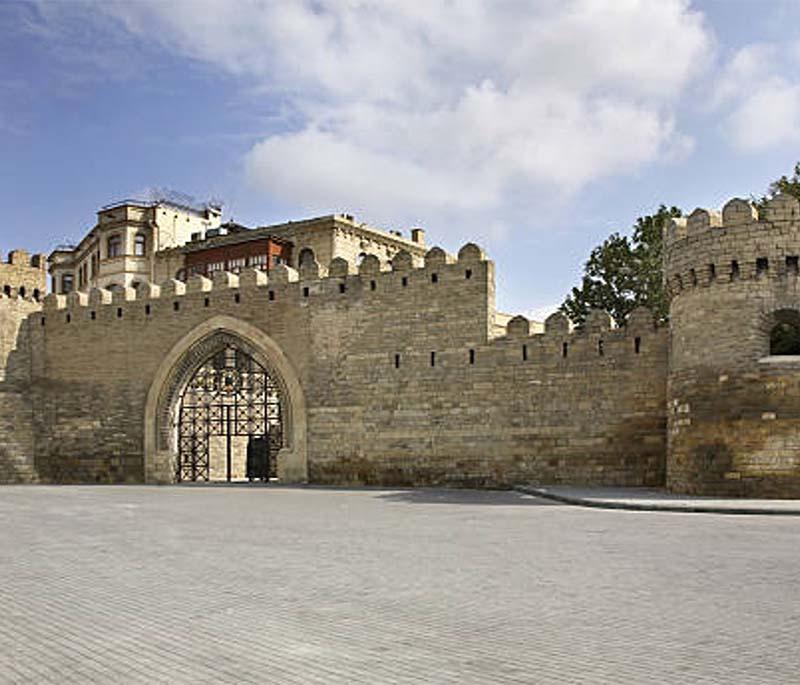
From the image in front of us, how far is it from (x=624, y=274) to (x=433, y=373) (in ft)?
36.3

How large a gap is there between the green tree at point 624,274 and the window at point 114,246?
2127 centimetres

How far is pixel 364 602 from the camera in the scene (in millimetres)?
6172

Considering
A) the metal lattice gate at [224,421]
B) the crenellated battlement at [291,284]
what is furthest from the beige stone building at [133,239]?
the crenellated battlement at [291,284]

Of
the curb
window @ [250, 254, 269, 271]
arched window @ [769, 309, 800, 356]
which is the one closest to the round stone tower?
the curb

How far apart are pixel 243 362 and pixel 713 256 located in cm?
1785

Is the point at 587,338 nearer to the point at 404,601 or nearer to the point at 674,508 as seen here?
the point at 674,508

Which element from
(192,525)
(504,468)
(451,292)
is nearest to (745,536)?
(192,525)

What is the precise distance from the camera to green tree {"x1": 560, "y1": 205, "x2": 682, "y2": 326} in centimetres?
2783

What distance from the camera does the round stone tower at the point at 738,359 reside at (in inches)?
559

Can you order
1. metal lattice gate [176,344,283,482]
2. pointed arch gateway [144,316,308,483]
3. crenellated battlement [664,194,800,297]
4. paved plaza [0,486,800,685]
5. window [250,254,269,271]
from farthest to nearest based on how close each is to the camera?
1. window [250,254,269,271]
2. metal lattice gate [176,344,283,482]
3. pointed arch gateway [144,316,308,483]
4. crenellated battlement [664,194,800,297]
5. paved plaza [0,486,800,685]

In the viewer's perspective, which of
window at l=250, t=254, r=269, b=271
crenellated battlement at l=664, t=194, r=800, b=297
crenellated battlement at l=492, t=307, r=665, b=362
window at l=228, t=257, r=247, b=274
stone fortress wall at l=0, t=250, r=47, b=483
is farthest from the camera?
window at l=228, t=257, r=247, b=274

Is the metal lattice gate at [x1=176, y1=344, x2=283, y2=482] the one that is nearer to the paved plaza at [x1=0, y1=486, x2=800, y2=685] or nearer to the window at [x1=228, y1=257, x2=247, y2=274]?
the window at [x1=228, y1=257, x2=247, y2=274]

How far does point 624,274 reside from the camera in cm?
2827

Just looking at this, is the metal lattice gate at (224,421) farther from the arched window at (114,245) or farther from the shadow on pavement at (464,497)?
the arched window at (114,245)
